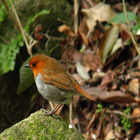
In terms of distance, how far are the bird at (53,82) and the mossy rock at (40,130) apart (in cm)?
28

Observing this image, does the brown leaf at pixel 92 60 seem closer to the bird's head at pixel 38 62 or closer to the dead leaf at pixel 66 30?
the dead leaf at pixel 66 30

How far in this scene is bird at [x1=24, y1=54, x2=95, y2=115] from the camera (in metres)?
2.44

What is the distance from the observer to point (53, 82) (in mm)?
2475

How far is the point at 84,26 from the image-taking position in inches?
181

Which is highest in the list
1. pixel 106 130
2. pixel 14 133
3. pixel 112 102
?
pixel 14 133

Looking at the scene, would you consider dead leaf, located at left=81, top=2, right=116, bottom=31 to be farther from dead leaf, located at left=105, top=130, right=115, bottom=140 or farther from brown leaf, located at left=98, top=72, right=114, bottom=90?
dead leaf, located at left=105, top=130, right=115, bottom=140

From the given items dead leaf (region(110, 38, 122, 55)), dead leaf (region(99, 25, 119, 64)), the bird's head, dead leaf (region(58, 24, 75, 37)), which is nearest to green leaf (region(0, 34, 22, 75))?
dead leaf (region(58, 24, 75, 37))

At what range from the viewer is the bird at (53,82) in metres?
2.44

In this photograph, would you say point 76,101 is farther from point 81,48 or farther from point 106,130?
point 81,48

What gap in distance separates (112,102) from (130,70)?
0.63 meters

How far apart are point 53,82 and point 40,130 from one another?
0.63 metres

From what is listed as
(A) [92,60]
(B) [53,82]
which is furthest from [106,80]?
(B) [53,82]

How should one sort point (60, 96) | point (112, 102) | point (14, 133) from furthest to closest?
point (112, 102)
point (60, 96)
point (14, 133)

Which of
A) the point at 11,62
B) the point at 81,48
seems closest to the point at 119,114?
the point at 81,48
